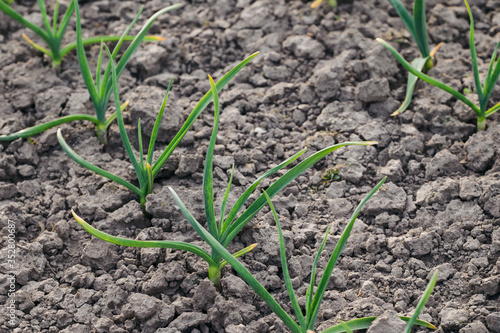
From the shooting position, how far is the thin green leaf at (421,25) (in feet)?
7.89

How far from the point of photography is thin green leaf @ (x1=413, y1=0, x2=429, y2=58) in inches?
94.7

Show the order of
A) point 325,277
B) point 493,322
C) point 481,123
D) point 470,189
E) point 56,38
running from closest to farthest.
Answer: point 325,277
point 493,322
point 470,189
point 481,123
point 56,38

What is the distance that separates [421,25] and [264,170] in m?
0.98

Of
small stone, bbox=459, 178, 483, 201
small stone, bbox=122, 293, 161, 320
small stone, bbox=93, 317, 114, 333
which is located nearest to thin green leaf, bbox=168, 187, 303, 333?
small stone, bbox=122, 293, 161, 320

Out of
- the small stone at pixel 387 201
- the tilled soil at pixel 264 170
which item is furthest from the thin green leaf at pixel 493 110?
the small stone at pixel 387 201

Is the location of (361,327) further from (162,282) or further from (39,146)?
(39,146)

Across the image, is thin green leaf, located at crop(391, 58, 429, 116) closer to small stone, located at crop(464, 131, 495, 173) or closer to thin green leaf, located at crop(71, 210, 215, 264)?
small stone, located at crop(464, 131, 495, 173)

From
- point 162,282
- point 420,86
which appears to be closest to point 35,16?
point 162,282

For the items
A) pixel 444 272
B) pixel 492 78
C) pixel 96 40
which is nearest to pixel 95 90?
pixel 96 40

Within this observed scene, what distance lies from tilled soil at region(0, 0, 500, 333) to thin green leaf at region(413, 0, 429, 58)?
0.52ft

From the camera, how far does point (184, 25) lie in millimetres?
2930

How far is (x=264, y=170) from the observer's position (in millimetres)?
2303

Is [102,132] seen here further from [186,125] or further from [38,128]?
[186,125]

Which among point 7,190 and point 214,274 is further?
point 7,190
